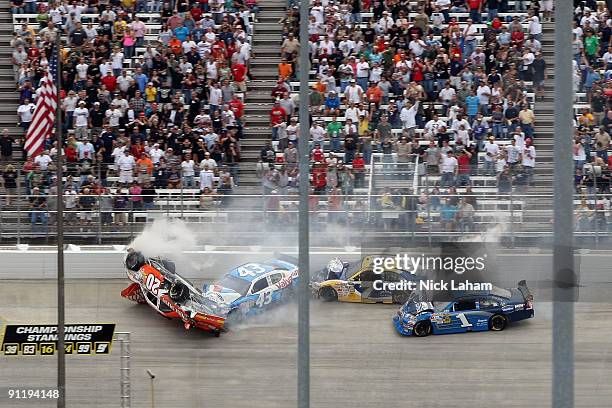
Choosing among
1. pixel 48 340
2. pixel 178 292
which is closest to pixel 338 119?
pixel 178 292

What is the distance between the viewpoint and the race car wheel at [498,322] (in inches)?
894

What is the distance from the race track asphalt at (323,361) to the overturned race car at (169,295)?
0.30 meters

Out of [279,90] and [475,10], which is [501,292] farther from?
[475,10]

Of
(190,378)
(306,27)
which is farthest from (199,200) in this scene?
(306,27)

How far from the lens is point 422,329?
22594 mm

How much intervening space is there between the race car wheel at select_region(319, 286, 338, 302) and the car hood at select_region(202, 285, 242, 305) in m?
1.70

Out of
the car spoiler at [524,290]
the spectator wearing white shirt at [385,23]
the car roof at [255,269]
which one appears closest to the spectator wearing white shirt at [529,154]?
the car spoiler at [524,290]

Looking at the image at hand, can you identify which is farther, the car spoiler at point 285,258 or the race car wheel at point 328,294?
the car spoiler at point 285,258

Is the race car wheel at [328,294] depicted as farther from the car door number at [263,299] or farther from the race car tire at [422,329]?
the race car tire at [422,329]

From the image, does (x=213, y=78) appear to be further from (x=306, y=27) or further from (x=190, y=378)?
(x=306, y=27)

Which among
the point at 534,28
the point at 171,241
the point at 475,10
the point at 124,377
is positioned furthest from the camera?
the point at 475,10

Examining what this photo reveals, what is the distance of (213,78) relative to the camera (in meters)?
29.3

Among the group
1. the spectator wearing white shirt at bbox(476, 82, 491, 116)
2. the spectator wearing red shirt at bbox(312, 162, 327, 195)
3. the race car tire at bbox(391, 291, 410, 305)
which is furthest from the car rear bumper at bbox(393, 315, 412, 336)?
the spectator wearing white shirt at bbox(476, 82, 491, 116)

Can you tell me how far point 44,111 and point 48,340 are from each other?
360 centimetres
